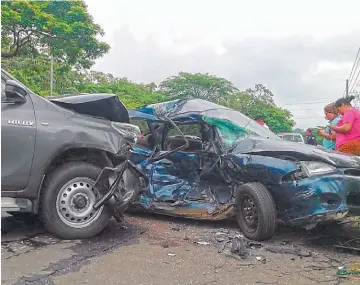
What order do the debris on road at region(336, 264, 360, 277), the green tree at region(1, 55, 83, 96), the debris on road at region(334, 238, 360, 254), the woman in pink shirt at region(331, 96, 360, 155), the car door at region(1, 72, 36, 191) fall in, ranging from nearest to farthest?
the debris on road at region(336, 264, 360, 277), the car door at region(1, 72, 36, 191), the debris on road at region(334, 238, 360, 254), the woman in pink shirt at region(331, 96, 360, 155), the green tree at region(1, 55, 83, 96)

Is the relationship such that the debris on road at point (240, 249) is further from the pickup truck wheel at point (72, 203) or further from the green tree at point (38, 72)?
the green tree at point (38, 72)

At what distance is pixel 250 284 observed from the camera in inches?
137

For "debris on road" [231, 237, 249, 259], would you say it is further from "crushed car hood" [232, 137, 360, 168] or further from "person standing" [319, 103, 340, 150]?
"person standing" [319, 103, 340, 150]

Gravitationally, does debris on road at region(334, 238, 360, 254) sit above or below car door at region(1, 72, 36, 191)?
below

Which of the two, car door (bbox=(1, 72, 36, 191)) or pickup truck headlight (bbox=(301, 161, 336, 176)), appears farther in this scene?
pickup truck headlight (bbox=(301, 161, 336, 176))

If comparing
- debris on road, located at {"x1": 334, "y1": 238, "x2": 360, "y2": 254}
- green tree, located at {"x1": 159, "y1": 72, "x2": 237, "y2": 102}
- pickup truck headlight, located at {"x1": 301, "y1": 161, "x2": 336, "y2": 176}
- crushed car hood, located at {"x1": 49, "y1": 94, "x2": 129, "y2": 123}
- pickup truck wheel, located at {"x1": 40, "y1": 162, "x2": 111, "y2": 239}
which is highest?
green tree, located at {"x1": 159, "y1": 72, "x2": 237, "y2": 102}

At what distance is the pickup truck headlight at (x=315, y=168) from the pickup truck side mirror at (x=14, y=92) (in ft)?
9.76

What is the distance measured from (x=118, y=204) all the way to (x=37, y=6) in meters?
16.8

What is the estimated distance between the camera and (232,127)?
5621 millimetres

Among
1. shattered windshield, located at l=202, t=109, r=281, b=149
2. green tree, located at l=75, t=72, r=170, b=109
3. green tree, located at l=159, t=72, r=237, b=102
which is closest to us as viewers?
shattered windshield, located at l=202, t=109, r=281, b=149

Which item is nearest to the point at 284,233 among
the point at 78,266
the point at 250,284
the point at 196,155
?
the point at 196,155

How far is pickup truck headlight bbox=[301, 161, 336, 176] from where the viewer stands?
4480 millimetres

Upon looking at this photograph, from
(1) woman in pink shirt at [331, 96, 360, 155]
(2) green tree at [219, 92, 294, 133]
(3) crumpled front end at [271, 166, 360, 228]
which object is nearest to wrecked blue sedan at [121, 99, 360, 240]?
(3) crumpled front end at [271, 166, 360, 228]

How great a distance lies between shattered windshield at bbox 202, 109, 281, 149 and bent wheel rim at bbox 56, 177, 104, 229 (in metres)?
1.83
